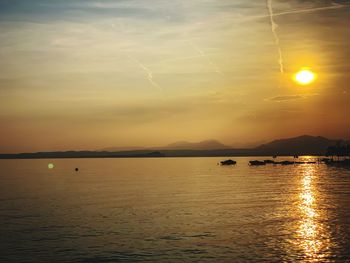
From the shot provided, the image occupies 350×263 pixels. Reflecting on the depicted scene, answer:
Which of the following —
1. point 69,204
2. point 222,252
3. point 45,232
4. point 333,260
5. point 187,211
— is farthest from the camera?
point 69,204

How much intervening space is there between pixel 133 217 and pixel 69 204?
20350 mm

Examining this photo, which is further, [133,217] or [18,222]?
[133,217]

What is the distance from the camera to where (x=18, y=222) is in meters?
53.8

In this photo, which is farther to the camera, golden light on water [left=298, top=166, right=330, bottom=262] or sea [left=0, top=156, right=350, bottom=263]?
golden light on water [left=298, top=166, right=330, bottom=262]

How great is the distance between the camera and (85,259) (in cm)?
3528

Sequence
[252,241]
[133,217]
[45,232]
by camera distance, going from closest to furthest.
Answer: [252,241], [45,232], [133,217]

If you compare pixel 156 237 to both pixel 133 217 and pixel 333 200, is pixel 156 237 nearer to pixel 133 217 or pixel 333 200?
pixel 133 217

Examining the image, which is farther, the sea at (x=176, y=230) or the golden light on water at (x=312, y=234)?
the golden light on water at (x=312, y=234)

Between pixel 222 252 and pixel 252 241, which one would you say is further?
pixel 252 241

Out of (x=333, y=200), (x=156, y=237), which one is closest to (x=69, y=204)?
(x=156, y=237)

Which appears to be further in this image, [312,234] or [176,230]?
[176,230]

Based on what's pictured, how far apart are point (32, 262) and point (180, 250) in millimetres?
12672

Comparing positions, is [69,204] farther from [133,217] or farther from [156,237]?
[156,237]

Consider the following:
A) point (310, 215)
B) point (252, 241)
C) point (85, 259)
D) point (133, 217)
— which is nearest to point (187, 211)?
point (133, 217)
